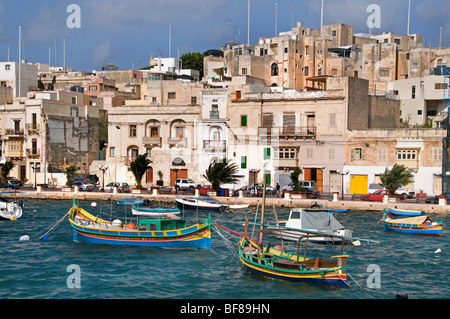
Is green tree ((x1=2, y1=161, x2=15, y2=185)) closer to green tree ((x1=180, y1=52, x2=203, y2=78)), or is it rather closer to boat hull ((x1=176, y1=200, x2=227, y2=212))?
boat hull ((x1=176, y1=200, x2=227, y2=212))

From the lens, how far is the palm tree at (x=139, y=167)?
58.3 meters

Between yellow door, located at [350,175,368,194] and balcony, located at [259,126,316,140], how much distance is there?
17.3 ft

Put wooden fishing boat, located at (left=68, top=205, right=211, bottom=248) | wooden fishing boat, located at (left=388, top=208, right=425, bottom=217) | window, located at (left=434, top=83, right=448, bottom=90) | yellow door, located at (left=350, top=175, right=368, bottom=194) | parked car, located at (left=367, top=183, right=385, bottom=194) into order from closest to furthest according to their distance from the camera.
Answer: wooden fishing boat, located at (left=68, top=205, right=211, bottom=248)
wooden fishing boat, located at (left=388, top=208, right=425, bottom=217)
parked car, located at (left=367, top=183, right=385, bottom=194)
yellow door, located at (left=350, top=175, right=368, bottom=194)
window, located at (left=434, top=83, right=448, bottom=90)

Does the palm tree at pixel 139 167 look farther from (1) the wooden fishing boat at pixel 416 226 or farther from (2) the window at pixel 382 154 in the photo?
(1) the wooden fishing boat at pixel 416 226

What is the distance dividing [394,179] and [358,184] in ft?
19.8

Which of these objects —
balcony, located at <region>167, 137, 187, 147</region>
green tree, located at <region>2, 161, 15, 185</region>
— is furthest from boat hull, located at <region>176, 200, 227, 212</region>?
green tree, located at <region>2, 161, 15, 185</region>

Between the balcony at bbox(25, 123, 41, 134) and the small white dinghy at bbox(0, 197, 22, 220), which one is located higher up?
the balcony at bbox(25, 123, 41, 134)

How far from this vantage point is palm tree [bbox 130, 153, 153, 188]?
191 feet

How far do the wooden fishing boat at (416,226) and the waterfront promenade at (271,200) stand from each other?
22.9 ft

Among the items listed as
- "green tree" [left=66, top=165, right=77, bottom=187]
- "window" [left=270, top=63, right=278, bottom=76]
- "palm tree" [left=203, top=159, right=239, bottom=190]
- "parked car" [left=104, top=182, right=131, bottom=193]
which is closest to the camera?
"palm tree" [left=203, top=159, right=239, bottom=190]

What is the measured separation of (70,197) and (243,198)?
15769 millimetres

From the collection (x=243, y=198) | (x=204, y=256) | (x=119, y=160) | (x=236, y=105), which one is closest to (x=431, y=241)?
(x=204, y=256)

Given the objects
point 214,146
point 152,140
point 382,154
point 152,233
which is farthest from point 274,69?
point 152,233

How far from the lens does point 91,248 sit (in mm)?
A: 34156
